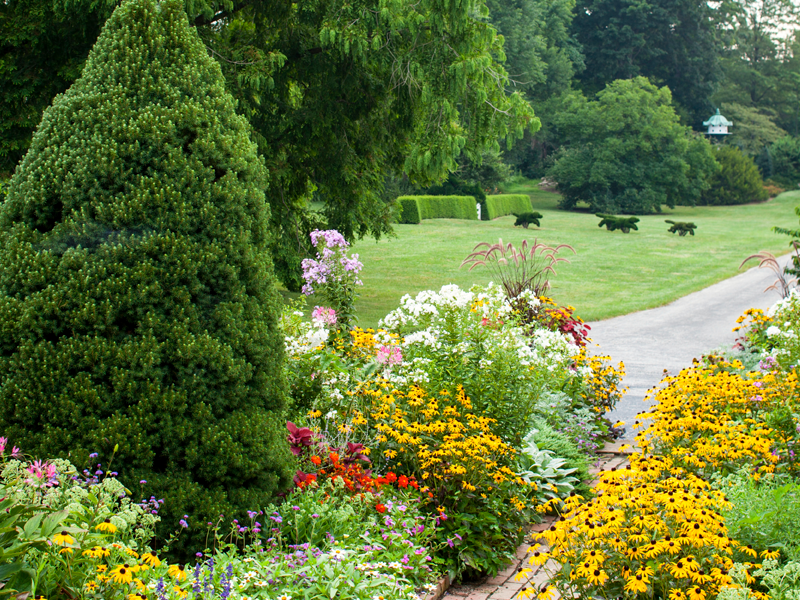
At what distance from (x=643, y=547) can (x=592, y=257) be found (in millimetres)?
21714

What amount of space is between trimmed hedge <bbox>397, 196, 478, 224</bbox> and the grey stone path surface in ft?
53.6

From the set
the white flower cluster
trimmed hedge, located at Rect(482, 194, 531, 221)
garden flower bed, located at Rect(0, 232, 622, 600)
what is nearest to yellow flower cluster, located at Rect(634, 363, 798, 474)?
garden flower bed, located at Rect(0, 232, 622, 600)

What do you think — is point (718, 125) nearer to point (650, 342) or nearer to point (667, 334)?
point (667, 334)

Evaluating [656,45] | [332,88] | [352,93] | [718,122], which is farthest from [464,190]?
[656,45]

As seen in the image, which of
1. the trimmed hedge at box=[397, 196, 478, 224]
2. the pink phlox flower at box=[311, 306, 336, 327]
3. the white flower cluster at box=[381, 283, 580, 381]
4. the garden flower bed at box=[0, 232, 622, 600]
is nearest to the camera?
the garden flower bed at box=[0, 232, 622, 600]

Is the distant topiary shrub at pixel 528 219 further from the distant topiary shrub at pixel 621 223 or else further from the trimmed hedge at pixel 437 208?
the trimmed hedge at pixel 437 208

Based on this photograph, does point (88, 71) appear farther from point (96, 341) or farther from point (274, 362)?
point (274, 362)

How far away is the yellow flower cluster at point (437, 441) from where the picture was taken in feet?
12.1

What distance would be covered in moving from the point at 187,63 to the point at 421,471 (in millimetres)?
2402

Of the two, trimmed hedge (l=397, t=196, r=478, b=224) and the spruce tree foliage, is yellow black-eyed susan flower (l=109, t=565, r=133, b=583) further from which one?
trimmed hedge (l=397, t=196, r=478, b=224)

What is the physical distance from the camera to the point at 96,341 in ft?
9.12

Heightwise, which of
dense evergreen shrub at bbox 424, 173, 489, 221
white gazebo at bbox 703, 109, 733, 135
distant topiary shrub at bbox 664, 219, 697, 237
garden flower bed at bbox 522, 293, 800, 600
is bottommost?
garden flower bed at bbox 522, 293, 800, 600

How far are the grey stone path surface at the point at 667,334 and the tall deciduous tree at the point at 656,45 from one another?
40162 millimetres

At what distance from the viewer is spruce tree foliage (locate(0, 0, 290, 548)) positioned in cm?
278
